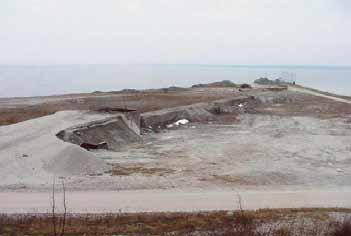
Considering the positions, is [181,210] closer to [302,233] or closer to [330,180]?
[302,233]

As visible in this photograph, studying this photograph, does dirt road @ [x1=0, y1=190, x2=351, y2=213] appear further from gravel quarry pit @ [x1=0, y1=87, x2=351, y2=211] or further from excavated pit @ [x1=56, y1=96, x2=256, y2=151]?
excavated pit @ [x1=56, y1=96, x2=256, y2=151]

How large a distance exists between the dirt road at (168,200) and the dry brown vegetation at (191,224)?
0.98 m

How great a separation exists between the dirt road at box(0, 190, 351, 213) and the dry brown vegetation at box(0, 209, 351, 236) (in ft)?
3.21

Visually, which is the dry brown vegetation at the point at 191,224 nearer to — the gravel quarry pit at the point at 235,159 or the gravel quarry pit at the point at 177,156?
the gravel quarry pit at the point at 177,156

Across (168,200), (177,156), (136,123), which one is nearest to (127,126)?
(136,123)

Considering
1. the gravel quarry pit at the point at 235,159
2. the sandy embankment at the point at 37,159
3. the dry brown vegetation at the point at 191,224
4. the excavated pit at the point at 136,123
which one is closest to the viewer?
the dry brown vegetation at the point at 191,224

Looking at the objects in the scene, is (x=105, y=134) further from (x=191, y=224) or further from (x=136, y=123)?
(x=191, y=224)

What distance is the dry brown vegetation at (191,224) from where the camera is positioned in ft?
37.7

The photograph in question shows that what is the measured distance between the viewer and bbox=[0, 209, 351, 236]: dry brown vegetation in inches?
452

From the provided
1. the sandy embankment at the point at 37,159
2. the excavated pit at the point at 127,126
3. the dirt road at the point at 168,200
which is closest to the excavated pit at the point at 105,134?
the excavated pit at the point at 127,126

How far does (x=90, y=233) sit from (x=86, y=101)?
37.4 meters

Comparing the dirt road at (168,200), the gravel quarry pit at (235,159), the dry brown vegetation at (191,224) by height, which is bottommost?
the gravel quarry pit at (235,159)

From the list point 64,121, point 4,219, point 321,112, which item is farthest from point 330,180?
point 321,112

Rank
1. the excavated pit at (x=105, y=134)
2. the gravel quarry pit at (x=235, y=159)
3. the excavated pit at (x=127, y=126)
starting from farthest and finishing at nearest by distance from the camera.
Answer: the excavated pit at (x=127, y=126) < the excavated pit at (x=105, y=134) < the gravel quarry pit at (x=235, y=159)
